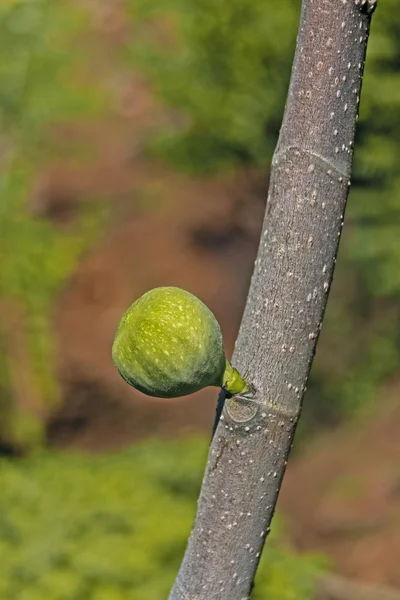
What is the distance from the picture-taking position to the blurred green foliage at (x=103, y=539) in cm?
174

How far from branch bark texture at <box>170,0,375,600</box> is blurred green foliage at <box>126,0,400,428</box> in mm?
2242

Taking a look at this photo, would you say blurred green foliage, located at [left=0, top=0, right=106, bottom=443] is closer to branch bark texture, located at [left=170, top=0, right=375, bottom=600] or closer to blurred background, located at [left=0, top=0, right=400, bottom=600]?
blurred background, located at [left=0, top=0, right=400, bottom=600]

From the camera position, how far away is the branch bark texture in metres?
0.54

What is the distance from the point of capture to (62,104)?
469 cm

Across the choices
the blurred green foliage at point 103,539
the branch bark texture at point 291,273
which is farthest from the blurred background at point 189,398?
the branch bark texture at point 291,273

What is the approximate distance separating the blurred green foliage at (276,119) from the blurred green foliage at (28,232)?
0.62 meters

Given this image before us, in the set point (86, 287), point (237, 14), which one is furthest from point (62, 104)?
point (86, 287)

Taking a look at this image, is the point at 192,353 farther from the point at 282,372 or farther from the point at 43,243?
the point at 43,243

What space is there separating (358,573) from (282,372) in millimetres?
2240

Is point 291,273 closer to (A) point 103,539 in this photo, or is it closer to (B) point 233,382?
(B) point 233,382

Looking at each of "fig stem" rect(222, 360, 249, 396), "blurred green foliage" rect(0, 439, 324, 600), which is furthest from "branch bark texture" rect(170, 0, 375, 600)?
"blurred green foliage" rect(0, 439, 324, 600)

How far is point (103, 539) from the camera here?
1.87m

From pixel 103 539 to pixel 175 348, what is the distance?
4.73 ft

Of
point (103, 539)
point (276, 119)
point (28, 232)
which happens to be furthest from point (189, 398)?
point (103, 539)
